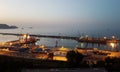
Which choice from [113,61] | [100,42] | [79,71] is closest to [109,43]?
[100,42]

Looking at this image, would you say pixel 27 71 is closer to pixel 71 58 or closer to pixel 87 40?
pixel 71 58

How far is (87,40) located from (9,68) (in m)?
55.7

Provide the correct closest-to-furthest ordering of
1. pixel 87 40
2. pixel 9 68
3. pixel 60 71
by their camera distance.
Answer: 1. pixel 60 71
2. pixel 9 68
3. pixel 87 40

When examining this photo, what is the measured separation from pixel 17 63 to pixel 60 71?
128 inches

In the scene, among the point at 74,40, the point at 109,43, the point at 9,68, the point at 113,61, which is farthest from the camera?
the point at 74,40

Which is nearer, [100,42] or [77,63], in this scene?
[77,63]

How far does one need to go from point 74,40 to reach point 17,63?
64316mm

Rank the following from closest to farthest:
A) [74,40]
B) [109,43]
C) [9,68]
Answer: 1. [9,68]
2. [109,43]
3. [74,40]

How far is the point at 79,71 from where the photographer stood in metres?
10.2

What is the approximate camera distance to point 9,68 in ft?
38.2

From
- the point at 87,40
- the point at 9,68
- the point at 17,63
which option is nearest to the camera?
the point at 9,68

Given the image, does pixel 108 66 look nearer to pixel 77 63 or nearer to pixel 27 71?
pixel 77 63

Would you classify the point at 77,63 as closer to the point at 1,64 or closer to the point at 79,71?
the point at 79,71

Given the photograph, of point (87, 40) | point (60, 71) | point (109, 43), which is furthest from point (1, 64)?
point (87, 40)
